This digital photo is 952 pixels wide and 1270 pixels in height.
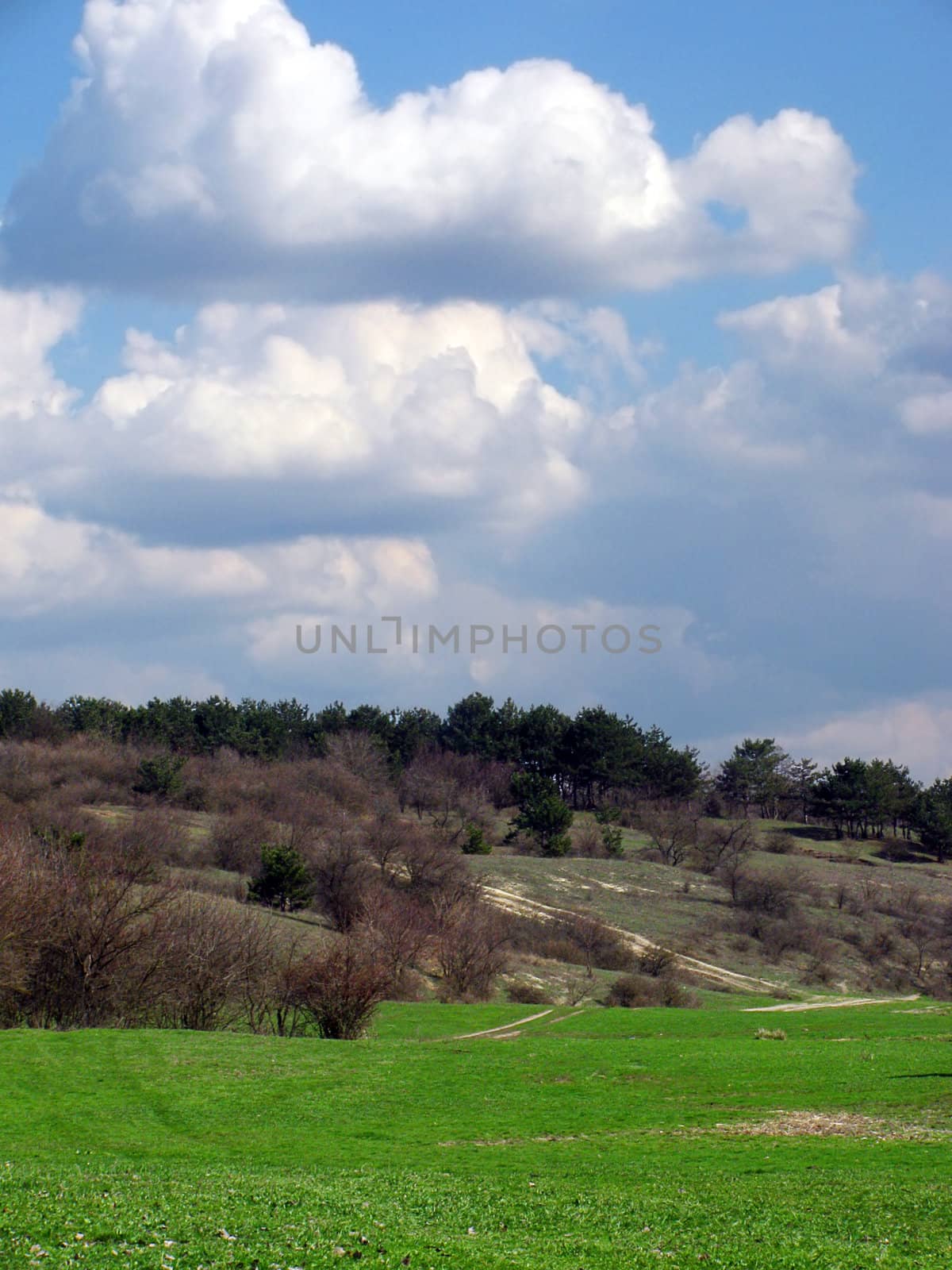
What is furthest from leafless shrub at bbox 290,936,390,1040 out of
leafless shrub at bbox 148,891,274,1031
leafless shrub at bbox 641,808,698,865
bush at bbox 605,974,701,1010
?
leafless shrub at bbox 641,808,698,865

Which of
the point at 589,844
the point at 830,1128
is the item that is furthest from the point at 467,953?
the point at 589,844

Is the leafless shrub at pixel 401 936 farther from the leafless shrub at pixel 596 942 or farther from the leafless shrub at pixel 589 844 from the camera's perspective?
the leafless shrub at pixel 589 844

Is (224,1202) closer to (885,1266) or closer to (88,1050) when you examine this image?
(885,1266)

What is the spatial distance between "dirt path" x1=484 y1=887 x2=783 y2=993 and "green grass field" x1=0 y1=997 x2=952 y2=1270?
960 inches

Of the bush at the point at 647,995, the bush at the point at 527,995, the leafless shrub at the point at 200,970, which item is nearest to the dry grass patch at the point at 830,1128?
the leafless shrub at the point at 200,970

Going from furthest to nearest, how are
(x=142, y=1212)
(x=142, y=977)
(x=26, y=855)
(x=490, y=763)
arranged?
(x=490, y=763) → (x=26, y=855) → (x=142, y=977) → (x=142, y=1212)

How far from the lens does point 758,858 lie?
3804 inches

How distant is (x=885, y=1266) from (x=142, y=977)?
30379 millimetres

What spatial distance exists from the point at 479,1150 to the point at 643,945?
156 feet

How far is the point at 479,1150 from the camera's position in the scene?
60.1 ft

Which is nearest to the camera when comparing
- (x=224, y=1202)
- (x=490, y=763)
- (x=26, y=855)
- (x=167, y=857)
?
(x=224, y=1202)

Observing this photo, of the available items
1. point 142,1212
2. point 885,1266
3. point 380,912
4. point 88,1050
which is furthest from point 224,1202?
point 380,912

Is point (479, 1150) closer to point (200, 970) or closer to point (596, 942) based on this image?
point (200, 970)

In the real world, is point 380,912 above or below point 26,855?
below
